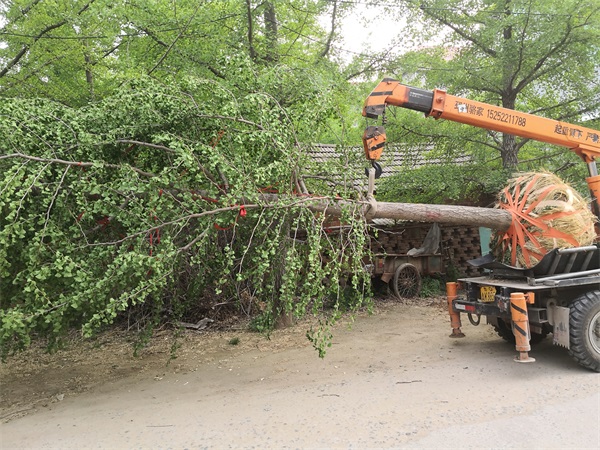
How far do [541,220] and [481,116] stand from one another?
58.1 inches

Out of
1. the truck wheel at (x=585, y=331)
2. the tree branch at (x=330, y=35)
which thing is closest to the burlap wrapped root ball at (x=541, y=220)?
the truck wheel at (x=585, y=331)

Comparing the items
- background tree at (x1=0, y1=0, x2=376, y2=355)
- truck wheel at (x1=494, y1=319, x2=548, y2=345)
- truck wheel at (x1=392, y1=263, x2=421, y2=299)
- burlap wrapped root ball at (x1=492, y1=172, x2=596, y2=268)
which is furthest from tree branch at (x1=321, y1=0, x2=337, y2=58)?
truck wheel at (x1=494, y1=319, x2=548, y2=345)

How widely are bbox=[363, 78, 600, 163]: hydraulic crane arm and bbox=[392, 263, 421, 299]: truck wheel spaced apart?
181 inches

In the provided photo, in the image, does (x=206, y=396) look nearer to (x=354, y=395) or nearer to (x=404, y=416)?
(x=354, y=395)

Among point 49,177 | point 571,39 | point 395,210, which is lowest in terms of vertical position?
point 395,210

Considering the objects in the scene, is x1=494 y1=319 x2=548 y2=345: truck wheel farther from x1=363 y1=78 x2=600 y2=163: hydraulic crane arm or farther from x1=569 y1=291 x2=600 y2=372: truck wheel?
x1=363 y1=78 x2=600 y2=163: hydraulic crane arm

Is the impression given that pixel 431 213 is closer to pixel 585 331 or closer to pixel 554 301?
pixel 554 301

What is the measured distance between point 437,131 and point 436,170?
84cm

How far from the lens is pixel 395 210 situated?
5605 mm

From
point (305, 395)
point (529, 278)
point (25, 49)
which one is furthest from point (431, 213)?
point (25, 49)

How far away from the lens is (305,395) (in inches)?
191

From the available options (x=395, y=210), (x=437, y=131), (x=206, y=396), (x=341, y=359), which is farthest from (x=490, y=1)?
(x=206, y=396)

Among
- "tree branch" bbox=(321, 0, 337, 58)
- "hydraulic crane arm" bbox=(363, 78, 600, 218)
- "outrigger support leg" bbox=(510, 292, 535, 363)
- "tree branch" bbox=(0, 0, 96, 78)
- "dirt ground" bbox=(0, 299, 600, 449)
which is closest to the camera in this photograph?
"dirt ground" bbox=(0, 299, 600, 449)

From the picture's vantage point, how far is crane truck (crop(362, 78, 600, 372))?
16.9ft
